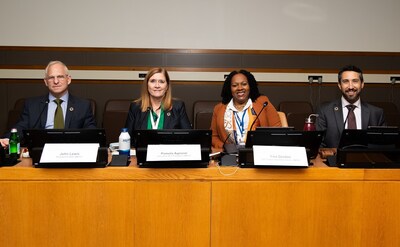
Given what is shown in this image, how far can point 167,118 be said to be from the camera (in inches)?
127

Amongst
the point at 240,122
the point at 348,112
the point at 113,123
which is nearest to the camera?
the point at 348,112

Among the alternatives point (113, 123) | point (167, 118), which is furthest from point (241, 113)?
point (113, 123)

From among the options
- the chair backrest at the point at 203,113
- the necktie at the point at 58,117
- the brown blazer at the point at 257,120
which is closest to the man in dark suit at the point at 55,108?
the necktie at the point at 58,117

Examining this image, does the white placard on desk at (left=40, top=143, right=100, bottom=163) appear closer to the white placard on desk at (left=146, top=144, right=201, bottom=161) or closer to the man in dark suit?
the white placard on desk at (left=146, top=144, right=201, bottom=161)

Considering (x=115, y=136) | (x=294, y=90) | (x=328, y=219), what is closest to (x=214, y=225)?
(x=328, y=219)

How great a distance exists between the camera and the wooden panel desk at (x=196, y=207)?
1.91 m

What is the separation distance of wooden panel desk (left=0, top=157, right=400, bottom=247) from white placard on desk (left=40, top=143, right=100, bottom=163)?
0.06 meters

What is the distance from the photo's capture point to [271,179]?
6.49ft

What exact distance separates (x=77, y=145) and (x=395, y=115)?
4.06 metres

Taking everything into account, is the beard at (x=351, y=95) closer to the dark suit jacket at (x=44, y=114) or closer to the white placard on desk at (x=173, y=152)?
the white placard on desk at (x=173, y=152)

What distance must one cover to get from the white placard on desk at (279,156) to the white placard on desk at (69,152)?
800mm

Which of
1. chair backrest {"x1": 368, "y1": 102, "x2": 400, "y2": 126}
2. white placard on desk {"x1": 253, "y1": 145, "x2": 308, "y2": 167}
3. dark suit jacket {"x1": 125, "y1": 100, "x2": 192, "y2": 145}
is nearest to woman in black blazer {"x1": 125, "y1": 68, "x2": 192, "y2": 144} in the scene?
dark suit jacket {"x1": 125, "y1": 100, "x2": 192, "y2": 145}

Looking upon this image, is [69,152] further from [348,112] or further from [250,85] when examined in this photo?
[348,112]

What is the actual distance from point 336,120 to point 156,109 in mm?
1426
